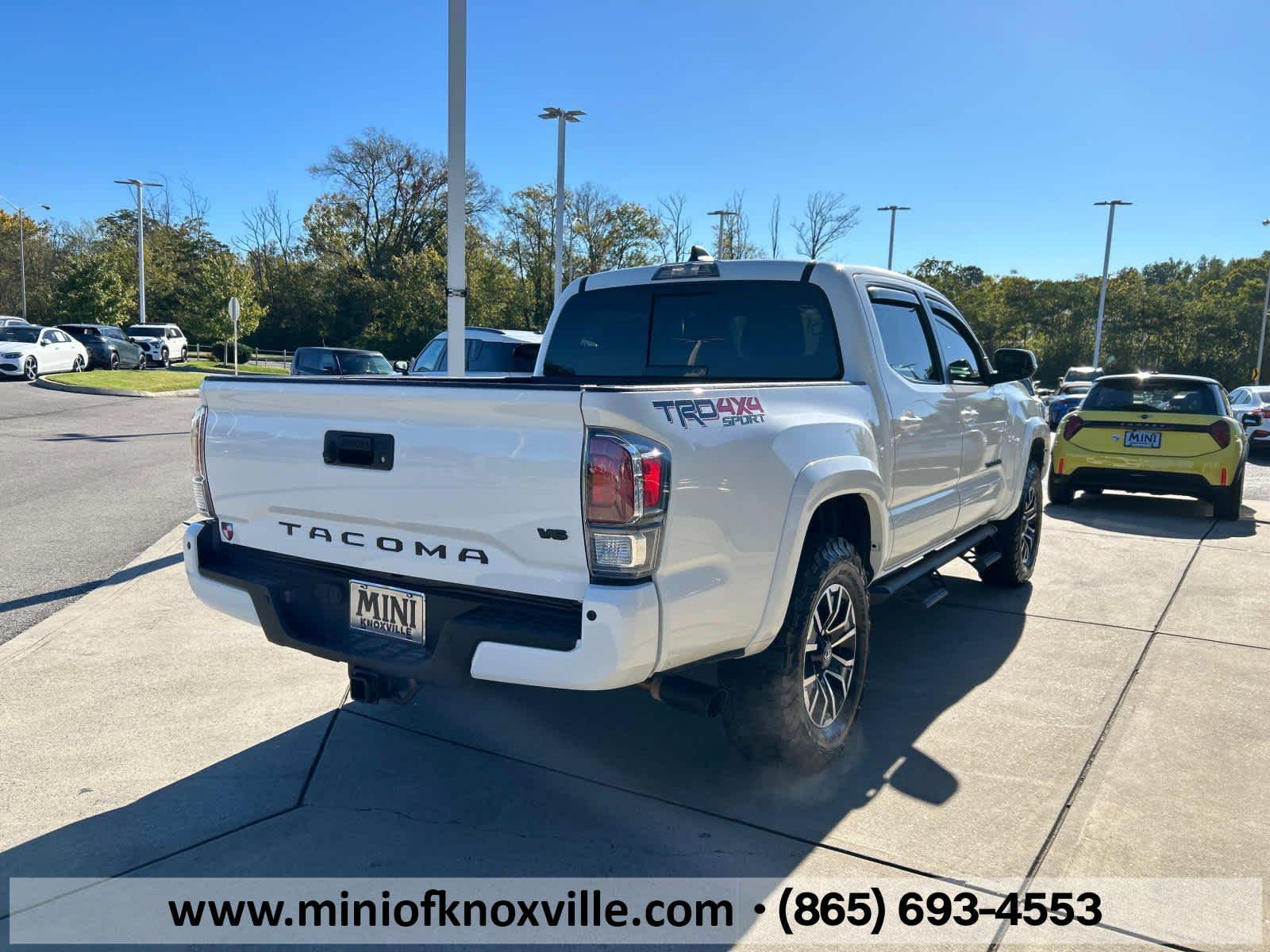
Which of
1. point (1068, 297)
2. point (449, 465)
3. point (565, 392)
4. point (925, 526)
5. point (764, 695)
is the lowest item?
point (764, 695)

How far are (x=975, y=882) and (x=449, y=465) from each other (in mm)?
2119

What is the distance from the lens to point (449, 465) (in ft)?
9.80

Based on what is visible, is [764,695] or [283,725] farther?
[283,725]

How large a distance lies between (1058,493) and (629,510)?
377 inches

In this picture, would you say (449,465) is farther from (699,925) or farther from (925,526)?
(925,526)

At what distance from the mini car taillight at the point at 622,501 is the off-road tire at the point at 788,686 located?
865mm

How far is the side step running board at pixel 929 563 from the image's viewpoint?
4.39 m

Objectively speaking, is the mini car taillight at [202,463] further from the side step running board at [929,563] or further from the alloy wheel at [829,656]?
the side step running board at [929,563]

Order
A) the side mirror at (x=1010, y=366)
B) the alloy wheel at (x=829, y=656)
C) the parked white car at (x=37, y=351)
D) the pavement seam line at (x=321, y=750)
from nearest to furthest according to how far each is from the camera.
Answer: the pavement seam line at (x=321, y=750) → the alloy wheel at (x=829, y=656) → the side mirror at (x=1010, y=366) → the parked white car at (x=37, y=351)

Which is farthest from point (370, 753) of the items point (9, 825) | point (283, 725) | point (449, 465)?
point (449, 465)

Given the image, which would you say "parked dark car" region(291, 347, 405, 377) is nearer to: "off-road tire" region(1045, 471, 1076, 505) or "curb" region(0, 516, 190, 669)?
"curb" region(0, 516, 190, 669)

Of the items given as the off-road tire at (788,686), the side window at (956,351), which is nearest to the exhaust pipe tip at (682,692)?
the off-road tire at (788,686)

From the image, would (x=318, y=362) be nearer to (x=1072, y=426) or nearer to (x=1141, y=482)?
(x=1072, y=426)

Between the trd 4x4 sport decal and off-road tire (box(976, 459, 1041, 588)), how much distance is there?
12.7 ft
